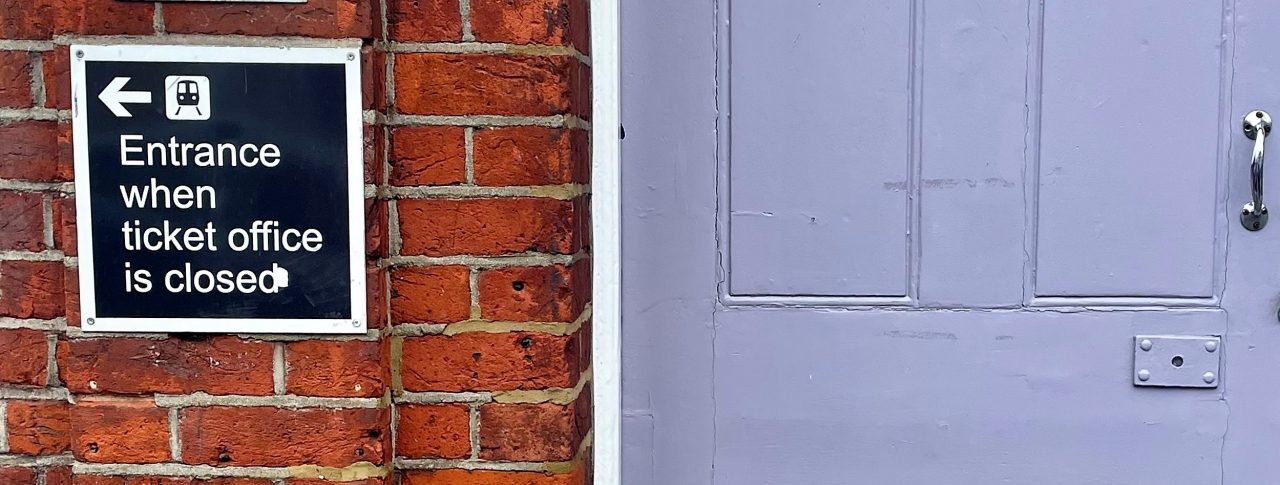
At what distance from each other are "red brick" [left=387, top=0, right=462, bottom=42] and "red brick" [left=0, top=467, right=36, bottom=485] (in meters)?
0.79

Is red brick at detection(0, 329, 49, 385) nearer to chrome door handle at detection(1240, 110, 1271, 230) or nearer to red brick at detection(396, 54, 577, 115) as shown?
red brick at detection(396, 54, 577, 115)

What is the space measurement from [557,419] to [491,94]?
446 millimetres

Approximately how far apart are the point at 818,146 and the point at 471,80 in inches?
21.8

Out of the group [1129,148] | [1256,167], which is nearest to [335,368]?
[1129,148]

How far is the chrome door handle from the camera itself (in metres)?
1.45

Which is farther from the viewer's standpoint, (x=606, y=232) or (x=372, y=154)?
(x=606, y=232)

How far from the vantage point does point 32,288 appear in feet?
4.28

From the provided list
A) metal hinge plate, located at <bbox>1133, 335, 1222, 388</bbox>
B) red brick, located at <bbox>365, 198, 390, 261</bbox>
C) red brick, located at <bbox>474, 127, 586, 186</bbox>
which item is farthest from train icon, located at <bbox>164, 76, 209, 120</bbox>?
metal hinge plate, located at <bbox>1133, 335, 1222, 388</bbox>

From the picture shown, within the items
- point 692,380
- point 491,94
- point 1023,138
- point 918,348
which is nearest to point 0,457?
point 491,94

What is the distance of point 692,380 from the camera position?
1.58 metres

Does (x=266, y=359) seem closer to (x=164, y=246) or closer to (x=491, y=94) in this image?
(x=164, y=246)

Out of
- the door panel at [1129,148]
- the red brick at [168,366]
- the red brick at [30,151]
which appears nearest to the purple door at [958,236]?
the door panel at [1129,148]

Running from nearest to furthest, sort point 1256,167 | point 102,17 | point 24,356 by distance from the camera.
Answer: point 102,17
point 24,356
point 1256,167

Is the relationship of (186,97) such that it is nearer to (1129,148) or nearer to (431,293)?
(431,293)
